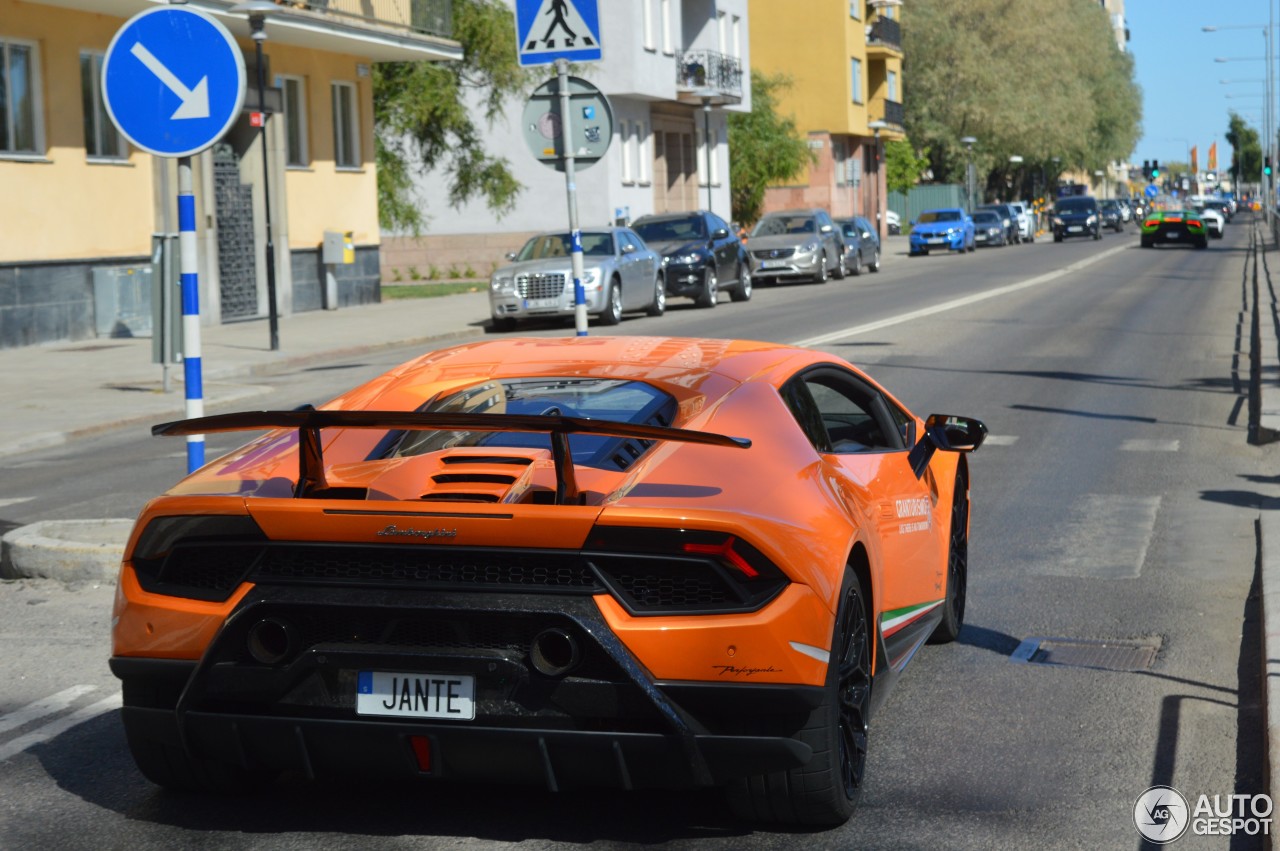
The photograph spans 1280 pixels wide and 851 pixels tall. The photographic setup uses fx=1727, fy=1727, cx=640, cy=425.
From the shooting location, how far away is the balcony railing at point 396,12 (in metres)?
29.6

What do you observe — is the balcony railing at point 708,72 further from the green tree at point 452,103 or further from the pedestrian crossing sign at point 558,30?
the pedestrian crossing sign at point 558,30

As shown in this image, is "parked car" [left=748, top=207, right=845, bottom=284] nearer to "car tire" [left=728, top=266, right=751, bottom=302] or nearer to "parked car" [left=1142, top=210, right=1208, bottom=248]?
"car tire" [left=728, top=266, right=751, bottom=302]

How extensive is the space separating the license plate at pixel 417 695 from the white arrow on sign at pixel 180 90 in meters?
4.65

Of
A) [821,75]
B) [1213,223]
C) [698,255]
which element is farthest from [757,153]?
[698,255]

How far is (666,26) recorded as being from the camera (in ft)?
172

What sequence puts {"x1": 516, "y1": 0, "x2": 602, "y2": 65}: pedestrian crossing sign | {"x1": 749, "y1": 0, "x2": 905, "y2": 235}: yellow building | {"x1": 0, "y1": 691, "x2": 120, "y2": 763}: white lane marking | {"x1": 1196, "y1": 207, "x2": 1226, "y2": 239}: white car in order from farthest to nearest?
{"x1": 749, "y1": 0, "x2": 905, "y2": 235}: yellow building → {"x1": 1196, "y1": 207, "x2": 1226, "y2": 239}: white car → {"x1": 516, "y1": 0, "x2": 602, "y2": 65}: pedestrian crossing sign → {"x1": 0, "y1": 691, "x2": 120, "y2": 763}: white lane marking

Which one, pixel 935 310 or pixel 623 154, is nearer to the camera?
pixel 935 310

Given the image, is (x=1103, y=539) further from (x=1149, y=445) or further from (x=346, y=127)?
(x=346, y=127)

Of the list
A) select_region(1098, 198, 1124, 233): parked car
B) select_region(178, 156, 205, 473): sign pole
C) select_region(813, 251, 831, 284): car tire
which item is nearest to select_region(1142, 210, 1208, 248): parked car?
select_region(813, 251, 831, 284): car tire

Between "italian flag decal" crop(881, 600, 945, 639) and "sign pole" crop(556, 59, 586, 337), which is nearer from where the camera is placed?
"italian flag decal" crop(881, 600, 945, 639)

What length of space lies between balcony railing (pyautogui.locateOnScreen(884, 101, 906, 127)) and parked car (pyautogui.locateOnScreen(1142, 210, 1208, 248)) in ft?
65.1

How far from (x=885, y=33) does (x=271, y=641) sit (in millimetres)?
77638

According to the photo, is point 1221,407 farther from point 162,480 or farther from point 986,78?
point 986,78

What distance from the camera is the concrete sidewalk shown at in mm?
15516
